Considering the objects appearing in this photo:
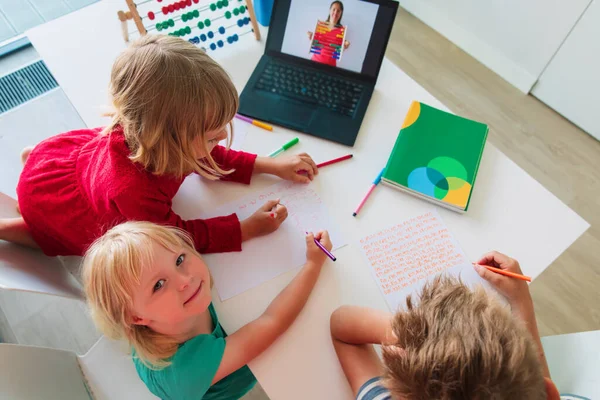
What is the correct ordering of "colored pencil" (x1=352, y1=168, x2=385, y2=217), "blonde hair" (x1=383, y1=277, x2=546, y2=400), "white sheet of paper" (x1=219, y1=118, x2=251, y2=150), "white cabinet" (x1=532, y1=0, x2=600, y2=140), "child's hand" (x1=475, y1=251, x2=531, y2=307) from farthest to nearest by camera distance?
"white cabinet" (x1=532, y1=0, x2=600, y2=140) → "white sheet of paper" (x1=219, y1=118, x2=251, y2=150) → "colored pencil" (x1=352, y1=168, x2=385, y2=217) → "child's hand" (x1=475, y1=251, x2=531, y2=307) → "blonde hair" (x1=383, y1=277, x2=546, y2=400)

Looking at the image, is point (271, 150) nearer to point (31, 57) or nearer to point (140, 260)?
point (140, 260)

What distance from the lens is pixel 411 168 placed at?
94 cm

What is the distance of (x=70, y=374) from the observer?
893mm

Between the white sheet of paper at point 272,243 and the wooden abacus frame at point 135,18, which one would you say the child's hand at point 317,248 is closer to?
the white sheet of paper at point 272,243

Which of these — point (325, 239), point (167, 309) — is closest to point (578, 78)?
point (325, 239)

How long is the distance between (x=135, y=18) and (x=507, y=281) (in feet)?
3.49

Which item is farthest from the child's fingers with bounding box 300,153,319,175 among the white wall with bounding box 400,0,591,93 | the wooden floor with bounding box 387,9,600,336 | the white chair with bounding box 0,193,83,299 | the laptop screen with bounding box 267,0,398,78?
the white wall with bounding box 400,0,591,93

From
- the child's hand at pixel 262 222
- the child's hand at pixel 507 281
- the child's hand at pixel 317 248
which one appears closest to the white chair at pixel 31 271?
the child's hand at pixel 262 222

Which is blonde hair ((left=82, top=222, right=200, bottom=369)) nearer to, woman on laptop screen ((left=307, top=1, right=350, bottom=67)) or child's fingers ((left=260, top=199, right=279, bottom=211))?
child's fingers ((left=260, top=199, right=279, bottom=211))

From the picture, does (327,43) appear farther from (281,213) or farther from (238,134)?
(281,213)

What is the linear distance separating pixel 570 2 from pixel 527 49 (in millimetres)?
268

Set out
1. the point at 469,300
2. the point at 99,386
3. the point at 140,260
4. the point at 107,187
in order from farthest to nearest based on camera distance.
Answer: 1. the point at 99,386
2. the point at 107,187
3. the point at 140,260
4. the point at 469,300

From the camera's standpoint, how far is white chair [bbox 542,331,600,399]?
2.52ft

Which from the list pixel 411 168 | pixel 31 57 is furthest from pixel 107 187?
pixel 31 57
